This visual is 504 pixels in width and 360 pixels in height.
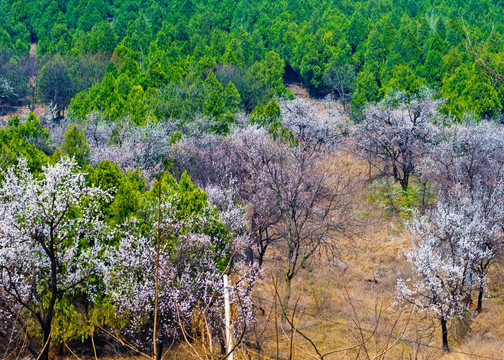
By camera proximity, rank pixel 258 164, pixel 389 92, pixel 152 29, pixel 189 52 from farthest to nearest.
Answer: pixel 152 29 < pixel 189 52 < pixel 389 92 < pixel 258 164

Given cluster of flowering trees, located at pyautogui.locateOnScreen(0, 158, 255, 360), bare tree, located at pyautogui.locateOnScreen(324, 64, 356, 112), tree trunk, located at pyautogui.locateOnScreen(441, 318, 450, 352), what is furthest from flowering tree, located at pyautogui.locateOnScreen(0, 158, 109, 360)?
bare tree, located at pyautogui.locateOnScreen(324, 64, 356, 112)

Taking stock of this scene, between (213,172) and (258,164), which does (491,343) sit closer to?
(258,164)

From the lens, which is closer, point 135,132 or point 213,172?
point 213,172

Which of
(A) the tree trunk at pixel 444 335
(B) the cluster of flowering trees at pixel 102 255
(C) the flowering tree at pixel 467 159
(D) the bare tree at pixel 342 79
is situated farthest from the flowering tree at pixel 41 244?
(D) the bare tree at pixel 342 79

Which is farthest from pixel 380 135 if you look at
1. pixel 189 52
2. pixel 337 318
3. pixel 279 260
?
pixel 189 52

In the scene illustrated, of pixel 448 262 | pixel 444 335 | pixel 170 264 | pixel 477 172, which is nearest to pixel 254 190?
pixel 170 264

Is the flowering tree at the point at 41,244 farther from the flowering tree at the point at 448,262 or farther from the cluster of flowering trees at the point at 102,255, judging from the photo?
the flowering tree at the point at 448,262
